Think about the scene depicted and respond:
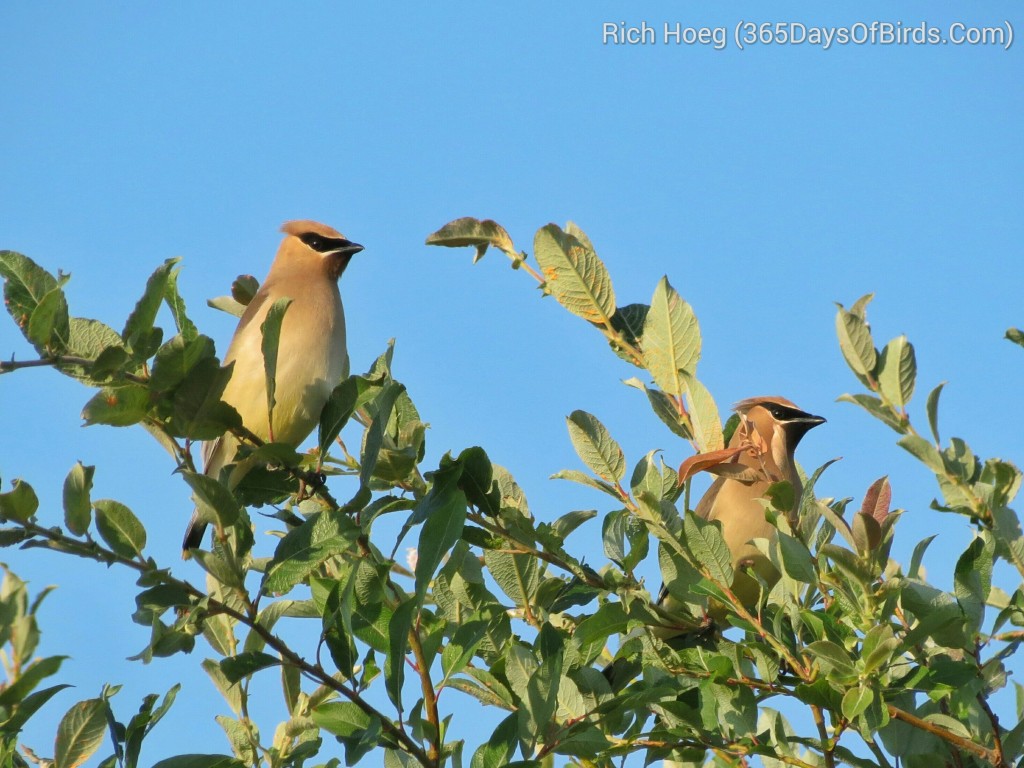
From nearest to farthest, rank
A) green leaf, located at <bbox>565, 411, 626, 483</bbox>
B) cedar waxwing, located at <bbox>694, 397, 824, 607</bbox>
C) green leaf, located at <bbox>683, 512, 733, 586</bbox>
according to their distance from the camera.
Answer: green leaf, located at <bbox>683, 512, 733, 586</bbox> < green leaf, located at <bbox>565, 411, 626, 483</bbox> < cedar waxwing, located at <bbox>694, 397, 824, 607</bbox>


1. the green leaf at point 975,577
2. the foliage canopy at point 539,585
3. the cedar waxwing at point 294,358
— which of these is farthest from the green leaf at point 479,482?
the cedar waxwing at point 294,358

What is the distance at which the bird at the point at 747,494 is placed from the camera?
8.65ft

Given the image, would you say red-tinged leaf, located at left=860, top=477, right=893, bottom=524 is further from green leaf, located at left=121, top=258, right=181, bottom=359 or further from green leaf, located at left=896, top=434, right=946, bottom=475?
green leaf, located at left=121, top=258, right=181, bottom=359

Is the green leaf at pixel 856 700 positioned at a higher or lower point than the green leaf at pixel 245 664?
lower

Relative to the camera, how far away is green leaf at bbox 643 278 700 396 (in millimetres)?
2574

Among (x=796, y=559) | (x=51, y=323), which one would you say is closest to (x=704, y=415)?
(x=796, y=559)

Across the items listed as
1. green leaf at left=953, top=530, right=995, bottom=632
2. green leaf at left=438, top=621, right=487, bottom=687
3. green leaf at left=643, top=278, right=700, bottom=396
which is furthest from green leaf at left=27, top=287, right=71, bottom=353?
green leaf at left=953, top=530, right=995, bottom=632

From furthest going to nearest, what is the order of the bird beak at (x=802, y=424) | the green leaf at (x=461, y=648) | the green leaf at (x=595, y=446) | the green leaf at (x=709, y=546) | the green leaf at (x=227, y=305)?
the bird beak at (x=802, y=424), the green leaf at (x=227, y=305), the green leaf at (x=595, y=446), the green leaf at (x=709, y=546), the green leaf at (x=461, y=648)

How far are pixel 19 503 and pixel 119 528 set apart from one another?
6.4 inches

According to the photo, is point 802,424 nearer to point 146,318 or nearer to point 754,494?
point 754,494

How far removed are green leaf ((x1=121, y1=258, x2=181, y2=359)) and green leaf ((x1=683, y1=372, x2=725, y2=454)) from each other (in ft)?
3.66

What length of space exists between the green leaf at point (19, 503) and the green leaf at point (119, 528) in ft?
0.32

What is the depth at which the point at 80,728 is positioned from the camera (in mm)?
2238

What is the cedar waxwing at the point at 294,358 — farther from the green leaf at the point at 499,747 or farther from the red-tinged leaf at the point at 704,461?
the green leaf at the point at 499,747
